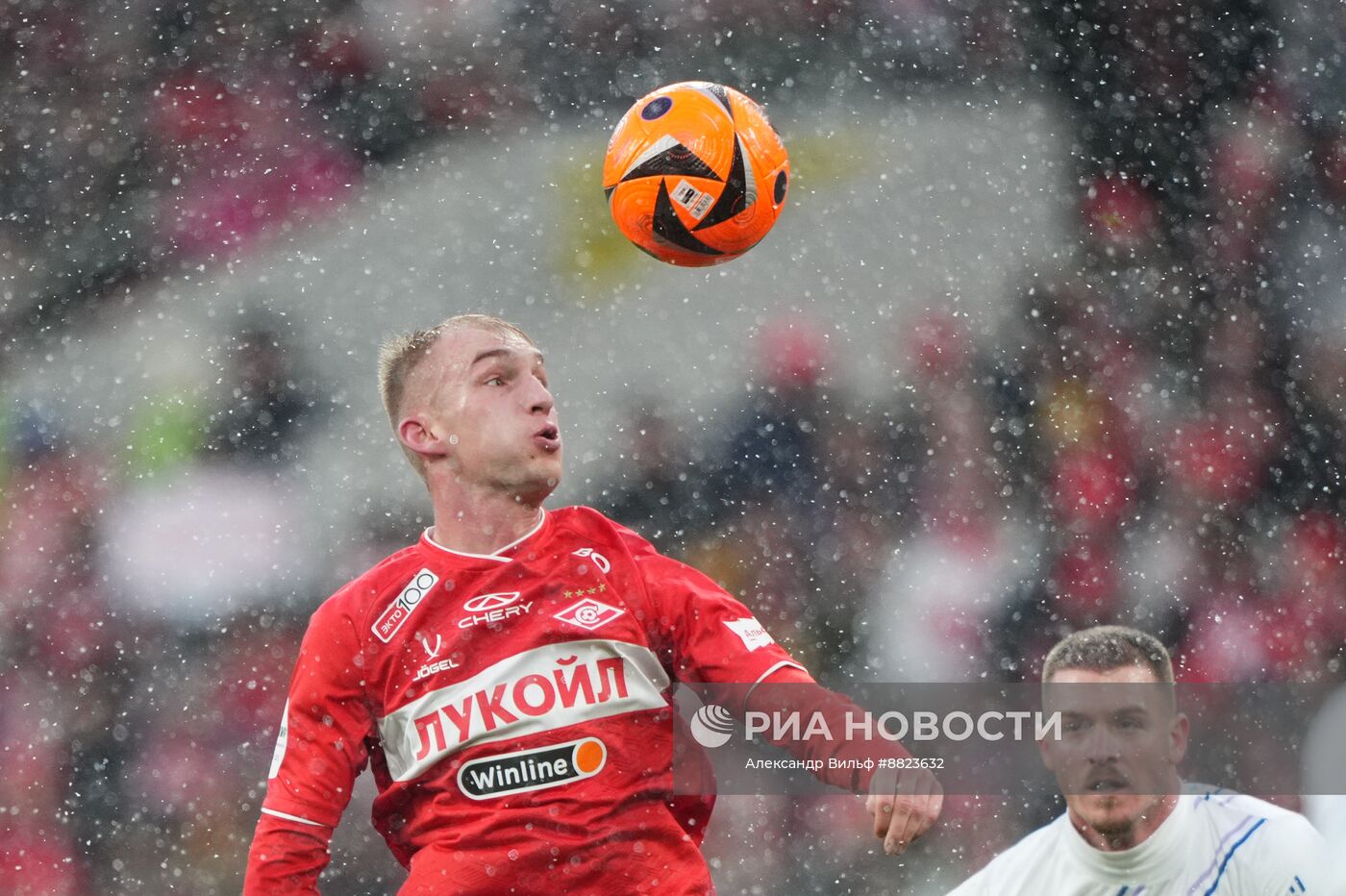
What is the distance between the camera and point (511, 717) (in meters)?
2.48

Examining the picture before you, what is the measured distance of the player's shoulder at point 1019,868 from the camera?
325 centimetres

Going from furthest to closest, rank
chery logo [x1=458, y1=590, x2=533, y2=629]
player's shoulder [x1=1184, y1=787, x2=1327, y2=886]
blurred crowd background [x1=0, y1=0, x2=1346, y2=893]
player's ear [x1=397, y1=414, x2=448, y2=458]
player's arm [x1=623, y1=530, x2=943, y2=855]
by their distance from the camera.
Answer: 1. blurred crowd background [x1=0, y1=0, x2=1346, y2=893]
2. player's shoulder [x1=1184, y1=787, x2=1327, y2=886]
3. player's ear [x1=397, y1=414, x2=448, y2=458]
4. chery logo [x1=458, y1=590, x2=533, y2=629]
5. player's arm [x1=623, y1=530, x2=943, y2=855]

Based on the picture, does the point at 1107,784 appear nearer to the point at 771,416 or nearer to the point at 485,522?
the point at 485,522

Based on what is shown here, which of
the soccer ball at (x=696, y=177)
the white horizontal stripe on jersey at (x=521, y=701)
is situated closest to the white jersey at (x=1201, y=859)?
the white horizontal stripe on jersey at (x=521, y=701)

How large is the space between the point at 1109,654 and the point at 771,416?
129 inches

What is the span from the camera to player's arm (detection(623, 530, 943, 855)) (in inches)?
84.1

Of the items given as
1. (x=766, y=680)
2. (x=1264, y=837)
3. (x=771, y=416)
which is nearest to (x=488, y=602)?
(x=766, y=680)

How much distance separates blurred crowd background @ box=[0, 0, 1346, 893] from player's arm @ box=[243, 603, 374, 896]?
298cm

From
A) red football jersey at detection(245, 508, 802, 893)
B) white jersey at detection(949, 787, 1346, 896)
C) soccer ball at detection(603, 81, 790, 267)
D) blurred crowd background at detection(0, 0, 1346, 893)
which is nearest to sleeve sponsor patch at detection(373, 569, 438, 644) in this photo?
red football jersey at detection(245, 508, 802, 893)

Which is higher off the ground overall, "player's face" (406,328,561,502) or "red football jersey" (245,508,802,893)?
"player's face" (406,328,561,502)

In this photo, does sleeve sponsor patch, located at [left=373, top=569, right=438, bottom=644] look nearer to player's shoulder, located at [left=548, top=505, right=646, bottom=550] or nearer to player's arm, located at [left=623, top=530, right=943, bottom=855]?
player's shoulder, located at [left=548, top=505, right=646, bottom=550]

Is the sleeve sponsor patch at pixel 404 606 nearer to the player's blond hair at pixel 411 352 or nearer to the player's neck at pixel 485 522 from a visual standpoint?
the player's neck at pixel 485 522

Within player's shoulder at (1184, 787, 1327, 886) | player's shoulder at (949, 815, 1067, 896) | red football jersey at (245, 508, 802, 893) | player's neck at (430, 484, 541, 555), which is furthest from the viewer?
player's shoulder at (949, 815, 1067, 896)

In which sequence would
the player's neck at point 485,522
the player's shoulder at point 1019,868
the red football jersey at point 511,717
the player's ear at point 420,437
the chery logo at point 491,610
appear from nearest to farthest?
the red football jersey at point 511,717 → the chery logo at point 491,610 → the player's neck at point 485,522 → the player's ear at point 420,437 → the player's shoulder at point 1019,868
